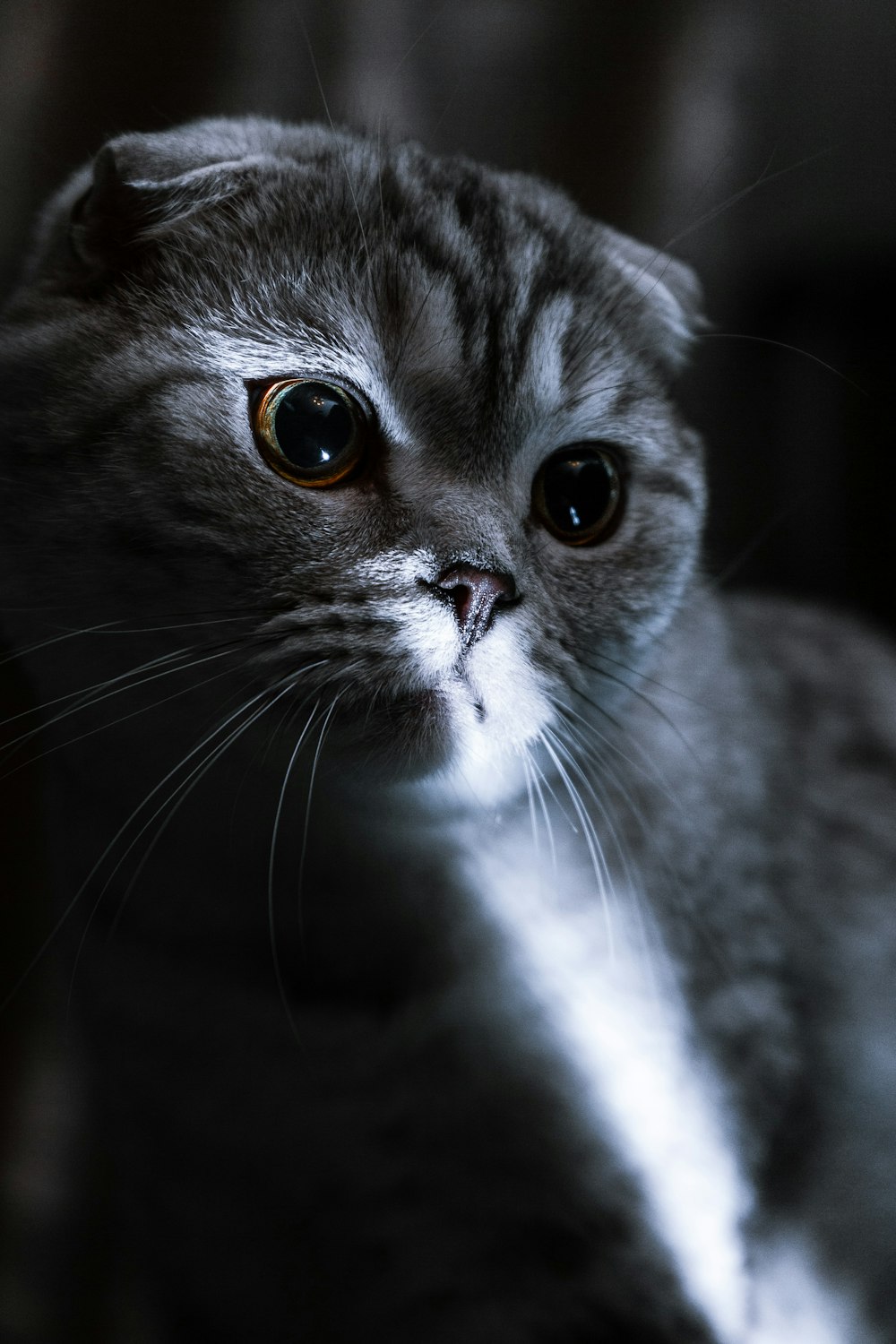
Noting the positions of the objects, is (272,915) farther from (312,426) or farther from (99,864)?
(312,426)

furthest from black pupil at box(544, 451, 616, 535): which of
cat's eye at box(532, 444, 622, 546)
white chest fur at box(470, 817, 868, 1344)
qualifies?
white chest fur at box(470, 817, 868, 1344)

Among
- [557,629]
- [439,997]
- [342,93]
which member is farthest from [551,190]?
[439,997]

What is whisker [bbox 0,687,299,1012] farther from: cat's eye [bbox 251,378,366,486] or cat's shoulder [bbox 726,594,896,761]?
cat's shoulder [bbox 726,594,896,761]

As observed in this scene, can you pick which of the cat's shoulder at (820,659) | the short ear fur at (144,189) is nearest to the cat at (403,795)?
the short ear fur at (144,189)

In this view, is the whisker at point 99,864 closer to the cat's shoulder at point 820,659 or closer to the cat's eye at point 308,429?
the cat's eye at point 308,429

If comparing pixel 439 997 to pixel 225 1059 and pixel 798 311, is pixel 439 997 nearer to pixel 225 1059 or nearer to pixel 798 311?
pixel 225 1059

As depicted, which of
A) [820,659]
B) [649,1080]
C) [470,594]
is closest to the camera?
[470,594]

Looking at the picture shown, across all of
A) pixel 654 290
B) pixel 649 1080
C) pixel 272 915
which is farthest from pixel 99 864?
pixel 654 290

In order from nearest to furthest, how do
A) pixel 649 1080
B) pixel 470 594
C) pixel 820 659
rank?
pixel 470 594
pixel 649 1080
pixel 820 659
